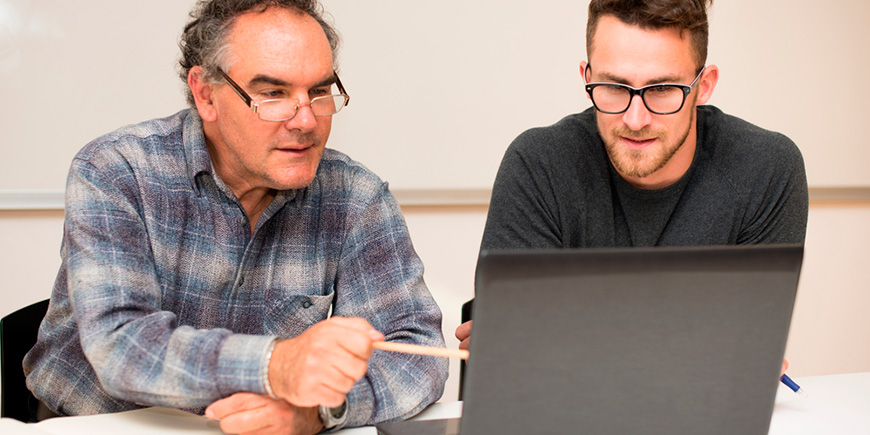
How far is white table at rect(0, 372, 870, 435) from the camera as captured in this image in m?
1.03

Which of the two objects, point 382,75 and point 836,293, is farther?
point 836,293

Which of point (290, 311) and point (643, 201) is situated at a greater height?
point (643, 201)

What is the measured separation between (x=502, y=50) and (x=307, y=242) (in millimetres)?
1277

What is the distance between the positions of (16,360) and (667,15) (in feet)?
4.48

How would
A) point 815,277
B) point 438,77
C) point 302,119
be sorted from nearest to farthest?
point 302,119 < point 438,77 < point 815,277

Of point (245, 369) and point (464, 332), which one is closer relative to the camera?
point (245, 369)

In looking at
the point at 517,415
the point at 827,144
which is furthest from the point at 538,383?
the point at 827,144

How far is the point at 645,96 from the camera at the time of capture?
1421 mm

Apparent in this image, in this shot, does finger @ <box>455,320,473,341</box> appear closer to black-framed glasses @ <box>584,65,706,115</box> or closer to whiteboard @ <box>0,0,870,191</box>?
black-framed glasses @ <box>584,65,706,115</box>

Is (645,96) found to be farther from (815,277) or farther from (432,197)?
(815,277)

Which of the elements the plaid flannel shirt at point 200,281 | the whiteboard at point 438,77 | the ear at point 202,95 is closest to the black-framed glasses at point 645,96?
the plaid flannel shirt at point 200,281

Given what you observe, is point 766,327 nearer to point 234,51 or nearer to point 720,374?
point 720,374

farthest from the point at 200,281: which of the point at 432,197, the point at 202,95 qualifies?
the point at 432,197

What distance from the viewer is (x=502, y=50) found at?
2.46 m
